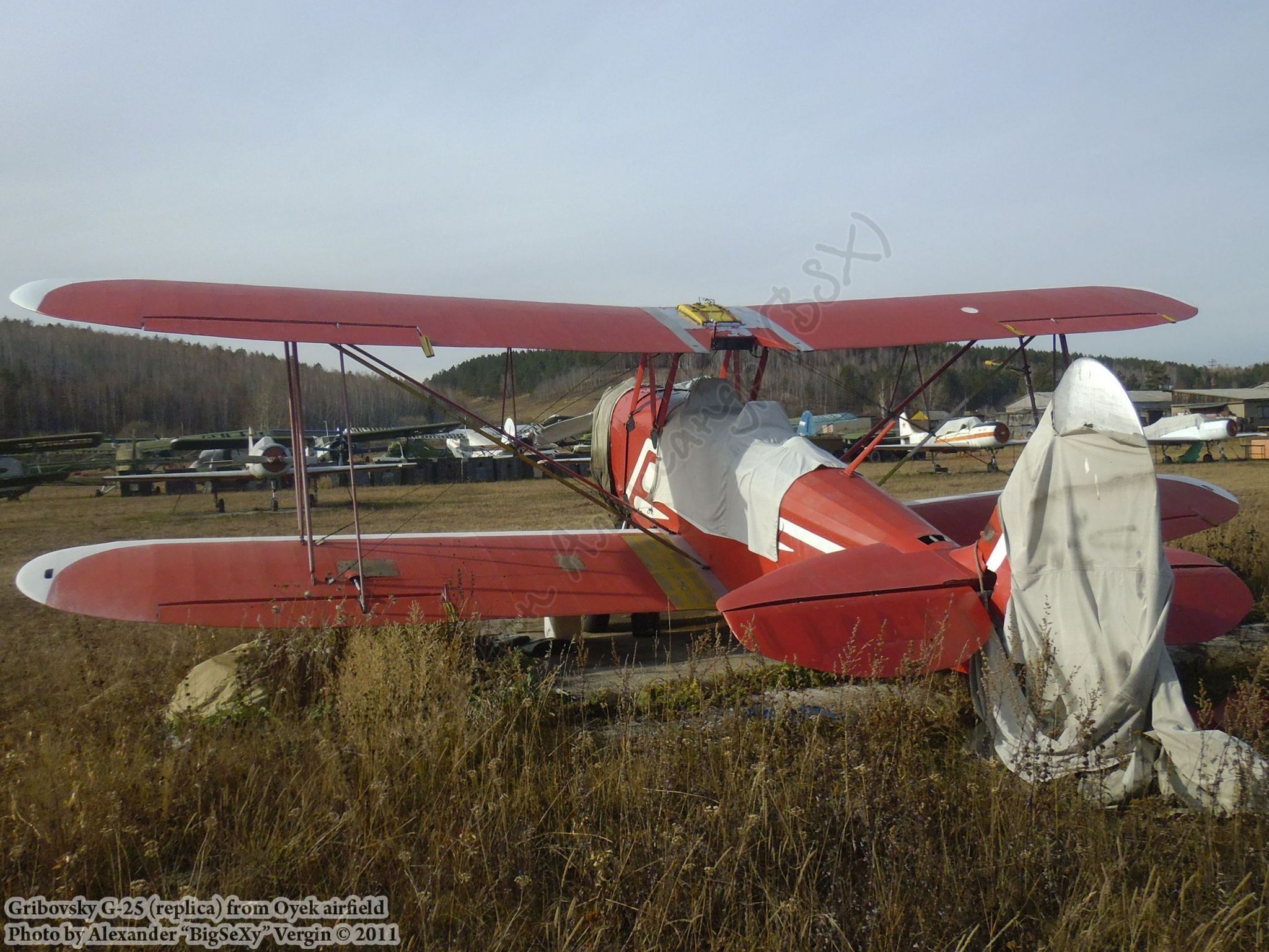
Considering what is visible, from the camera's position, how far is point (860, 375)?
36750 millimetres

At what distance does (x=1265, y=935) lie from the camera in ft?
6.93

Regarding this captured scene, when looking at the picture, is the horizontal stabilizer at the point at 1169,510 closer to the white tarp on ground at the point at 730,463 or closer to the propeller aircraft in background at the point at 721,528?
the propeller aircraft in background at the point at 721,528

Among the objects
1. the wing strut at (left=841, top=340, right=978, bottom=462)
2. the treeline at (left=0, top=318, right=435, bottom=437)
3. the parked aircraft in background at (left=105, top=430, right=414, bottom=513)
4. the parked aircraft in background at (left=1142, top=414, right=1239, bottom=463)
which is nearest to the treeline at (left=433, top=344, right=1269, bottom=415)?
the wing strut at (left=841, top=340, right=978, bottom=462)

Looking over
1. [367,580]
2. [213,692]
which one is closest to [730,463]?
[367,580]

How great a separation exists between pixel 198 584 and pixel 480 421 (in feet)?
6.24

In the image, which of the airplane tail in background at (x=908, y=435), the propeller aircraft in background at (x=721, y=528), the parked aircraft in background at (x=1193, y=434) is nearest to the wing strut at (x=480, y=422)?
the propeller aircraft in background at (x=721, y=528)

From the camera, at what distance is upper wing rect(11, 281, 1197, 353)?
441cm

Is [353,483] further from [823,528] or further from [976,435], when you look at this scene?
[976,435]

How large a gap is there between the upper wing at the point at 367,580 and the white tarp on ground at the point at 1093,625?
2648 millimetres

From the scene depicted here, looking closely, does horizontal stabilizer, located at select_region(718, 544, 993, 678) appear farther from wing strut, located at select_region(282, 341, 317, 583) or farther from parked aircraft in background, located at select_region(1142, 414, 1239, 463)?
parked aircraft in background, located at select_region(1142, 414, 1239, 463)

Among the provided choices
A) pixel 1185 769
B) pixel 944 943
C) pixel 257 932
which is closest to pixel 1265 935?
pixel 1185 769

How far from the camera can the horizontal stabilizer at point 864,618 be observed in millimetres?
3332

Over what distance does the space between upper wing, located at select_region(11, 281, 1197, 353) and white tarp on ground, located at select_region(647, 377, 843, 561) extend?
1.79 feet

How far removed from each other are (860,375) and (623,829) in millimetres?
35956
